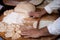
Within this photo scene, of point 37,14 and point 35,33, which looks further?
point 37,14

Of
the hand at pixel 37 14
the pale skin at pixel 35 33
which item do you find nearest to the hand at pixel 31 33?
the pale skin at pixel 35 33

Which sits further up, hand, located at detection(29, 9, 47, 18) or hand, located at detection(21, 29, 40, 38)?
hand, located at detection(29, 9, 47, 18)

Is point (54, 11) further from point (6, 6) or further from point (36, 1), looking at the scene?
point (6, 6)

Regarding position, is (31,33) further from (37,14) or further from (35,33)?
(37,14)

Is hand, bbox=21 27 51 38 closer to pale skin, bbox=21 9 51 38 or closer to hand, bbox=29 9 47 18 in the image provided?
pale skin, bbox=21 9 51 38

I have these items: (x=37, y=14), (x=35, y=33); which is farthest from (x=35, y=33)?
(x=37, y=14)

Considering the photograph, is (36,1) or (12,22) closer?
(12,22)

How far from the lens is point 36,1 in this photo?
1.42 m

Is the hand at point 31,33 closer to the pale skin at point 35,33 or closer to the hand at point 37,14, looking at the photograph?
the pale skin at point 35,33

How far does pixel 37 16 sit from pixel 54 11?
0.15 m

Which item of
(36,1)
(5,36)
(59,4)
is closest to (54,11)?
(59,4)

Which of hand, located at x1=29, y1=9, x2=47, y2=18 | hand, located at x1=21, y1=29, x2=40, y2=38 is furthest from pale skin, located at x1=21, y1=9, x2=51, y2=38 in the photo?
hand, located at x1=29, y1=9, x2=47, y2=18

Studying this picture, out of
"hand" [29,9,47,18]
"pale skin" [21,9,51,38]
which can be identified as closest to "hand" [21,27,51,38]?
"pale skin" [21,9,51,38]

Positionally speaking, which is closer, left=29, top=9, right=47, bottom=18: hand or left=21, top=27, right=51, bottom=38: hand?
left=21, top=27, right=51, bottom=38: hand
